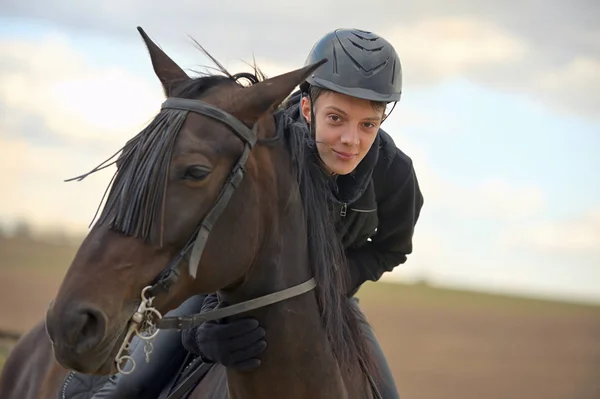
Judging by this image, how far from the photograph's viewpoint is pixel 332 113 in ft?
12.7

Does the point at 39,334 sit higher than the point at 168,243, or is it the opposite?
the point at 168,243

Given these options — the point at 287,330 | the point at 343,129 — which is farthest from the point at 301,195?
the point at 287,330

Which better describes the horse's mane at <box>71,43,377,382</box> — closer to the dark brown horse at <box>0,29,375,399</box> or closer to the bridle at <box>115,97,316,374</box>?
the dark brown horse at <box>0,29,375,399</box>

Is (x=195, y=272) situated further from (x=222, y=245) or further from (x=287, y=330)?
(x=287, y=330)

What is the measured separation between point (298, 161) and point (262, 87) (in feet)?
1.22

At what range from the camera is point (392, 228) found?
4.51m

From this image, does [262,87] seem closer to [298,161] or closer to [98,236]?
[298,161]

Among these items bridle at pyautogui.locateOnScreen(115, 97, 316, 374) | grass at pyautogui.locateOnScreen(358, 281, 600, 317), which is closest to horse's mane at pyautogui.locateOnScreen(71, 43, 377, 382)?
bridle at pyautogui.locateOnScreen(115, 97, 316, 374)

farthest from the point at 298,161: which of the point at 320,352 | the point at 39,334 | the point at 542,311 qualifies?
the point at 542,311

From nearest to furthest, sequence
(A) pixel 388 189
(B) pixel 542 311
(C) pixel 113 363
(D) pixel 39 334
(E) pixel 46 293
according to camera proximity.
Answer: (C) pixel 113 363 → (A) pixel 388 189 → (D) pixel 39 334 → (E) pixel 46 293 → (B) pixel 542 311

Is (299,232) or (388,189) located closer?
(299,232)

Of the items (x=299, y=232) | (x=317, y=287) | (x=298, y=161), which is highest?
(x=298, y=161)

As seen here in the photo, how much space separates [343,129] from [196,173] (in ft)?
3.23

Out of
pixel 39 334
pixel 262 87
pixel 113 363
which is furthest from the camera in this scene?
pixel 39 334
